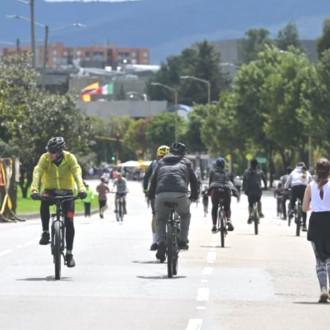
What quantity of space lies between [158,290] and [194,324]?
3.04m

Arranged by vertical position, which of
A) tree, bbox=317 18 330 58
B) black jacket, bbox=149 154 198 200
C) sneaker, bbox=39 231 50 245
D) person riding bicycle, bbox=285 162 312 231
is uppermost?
tree, bbox=317 18 330 58

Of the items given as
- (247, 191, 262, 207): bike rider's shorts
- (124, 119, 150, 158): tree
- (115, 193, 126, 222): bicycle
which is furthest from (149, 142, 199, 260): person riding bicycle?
(124, 119, 150, 158): tree

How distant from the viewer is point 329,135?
78.1 m

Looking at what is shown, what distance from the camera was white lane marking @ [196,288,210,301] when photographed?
49.8 ft

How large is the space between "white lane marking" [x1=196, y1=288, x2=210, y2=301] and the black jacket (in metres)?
2.16

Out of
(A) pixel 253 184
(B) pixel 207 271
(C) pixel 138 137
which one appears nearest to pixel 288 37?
(C) pixel 138 137

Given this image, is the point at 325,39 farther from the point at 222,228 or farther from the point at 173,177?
the point at 173,177

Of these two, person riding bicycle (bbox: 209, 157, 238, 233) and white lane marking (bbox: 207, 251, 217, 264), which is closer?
white lane marking (bbox: 207, 251, 217, 264)

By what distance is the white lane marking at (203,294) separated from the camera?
1518 cm

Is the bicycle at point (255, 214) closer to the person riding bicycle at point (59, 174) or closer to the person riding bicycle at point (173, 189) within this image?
the person riding bicycle at point (173, 189)

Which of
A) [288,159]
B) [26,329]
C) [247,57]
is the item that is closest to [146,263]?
[26,329]

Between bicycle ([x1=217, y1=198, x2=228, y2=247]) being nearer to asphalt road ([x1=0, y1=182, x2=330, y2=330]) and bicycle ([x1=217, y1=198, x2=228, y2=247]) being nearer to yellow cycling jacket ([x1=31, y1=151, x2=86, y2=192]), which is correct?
asphalt road ([x1=0, y1=182, x2=330, y2=330])

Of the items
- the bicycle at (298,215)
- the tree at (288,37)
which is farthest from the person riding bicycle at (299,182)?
the tree at (288,37)

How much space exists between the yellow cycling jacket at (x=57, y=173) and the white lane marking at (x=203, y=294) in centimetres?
231
